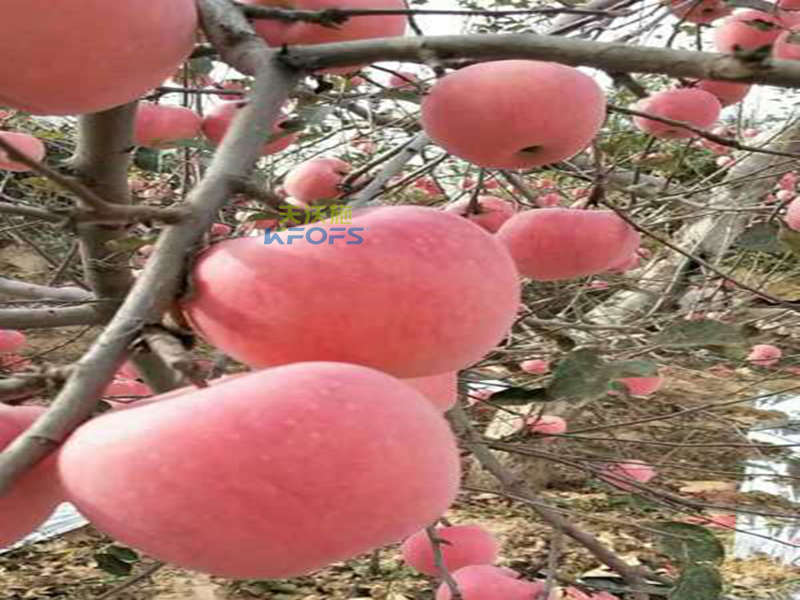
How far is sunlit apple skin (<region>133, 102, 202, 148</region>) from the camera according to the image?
39.2 inches

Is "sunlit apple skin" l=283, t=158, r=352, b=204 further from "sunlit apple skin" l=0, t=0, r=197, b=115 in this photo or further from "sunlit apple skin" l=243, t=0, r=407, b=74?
"sunlit apple skin" l=0, t=0, r=197, b=115

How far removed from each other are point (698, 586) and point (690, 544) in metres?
0.05

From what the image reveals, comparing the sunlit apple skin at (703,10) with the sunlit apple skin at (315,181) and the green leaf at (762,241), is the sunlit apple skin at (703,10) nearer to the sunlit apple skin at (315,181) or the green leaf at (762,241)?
the green leaf at (762,241)

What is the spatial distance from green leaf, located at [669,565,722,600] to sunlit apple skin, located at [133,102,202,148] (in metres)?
0.71

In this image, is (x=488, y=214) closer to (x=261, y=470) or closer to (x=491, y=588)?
(x=491, y=588)

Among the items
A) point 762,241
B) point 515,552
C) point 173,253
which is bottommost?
point 515,552

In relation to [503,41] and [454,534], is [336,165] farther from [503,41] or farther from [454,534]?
[503,41]

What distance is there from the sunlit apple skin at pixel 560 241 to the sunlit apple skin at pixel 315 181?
30 centimetres

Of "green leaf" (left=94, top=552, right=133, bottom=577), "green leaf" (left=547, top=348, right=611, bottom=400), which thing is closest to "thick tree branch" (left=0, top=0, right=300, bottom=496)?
"green leaf" (left=547, top=348, right=611, bottom=400)

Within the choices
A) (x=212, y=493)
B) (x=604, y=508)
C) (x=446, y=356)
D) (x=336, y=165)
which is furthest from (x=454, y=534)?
(x=604, y=508)

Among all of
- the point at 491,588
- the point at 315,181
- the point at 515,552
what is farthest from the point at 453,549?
the point at 515,552

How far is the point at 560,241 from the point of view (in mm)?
900

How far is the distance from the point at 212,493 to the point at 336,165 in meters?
0.96

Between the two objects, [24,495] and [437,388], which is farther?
[437,388]
